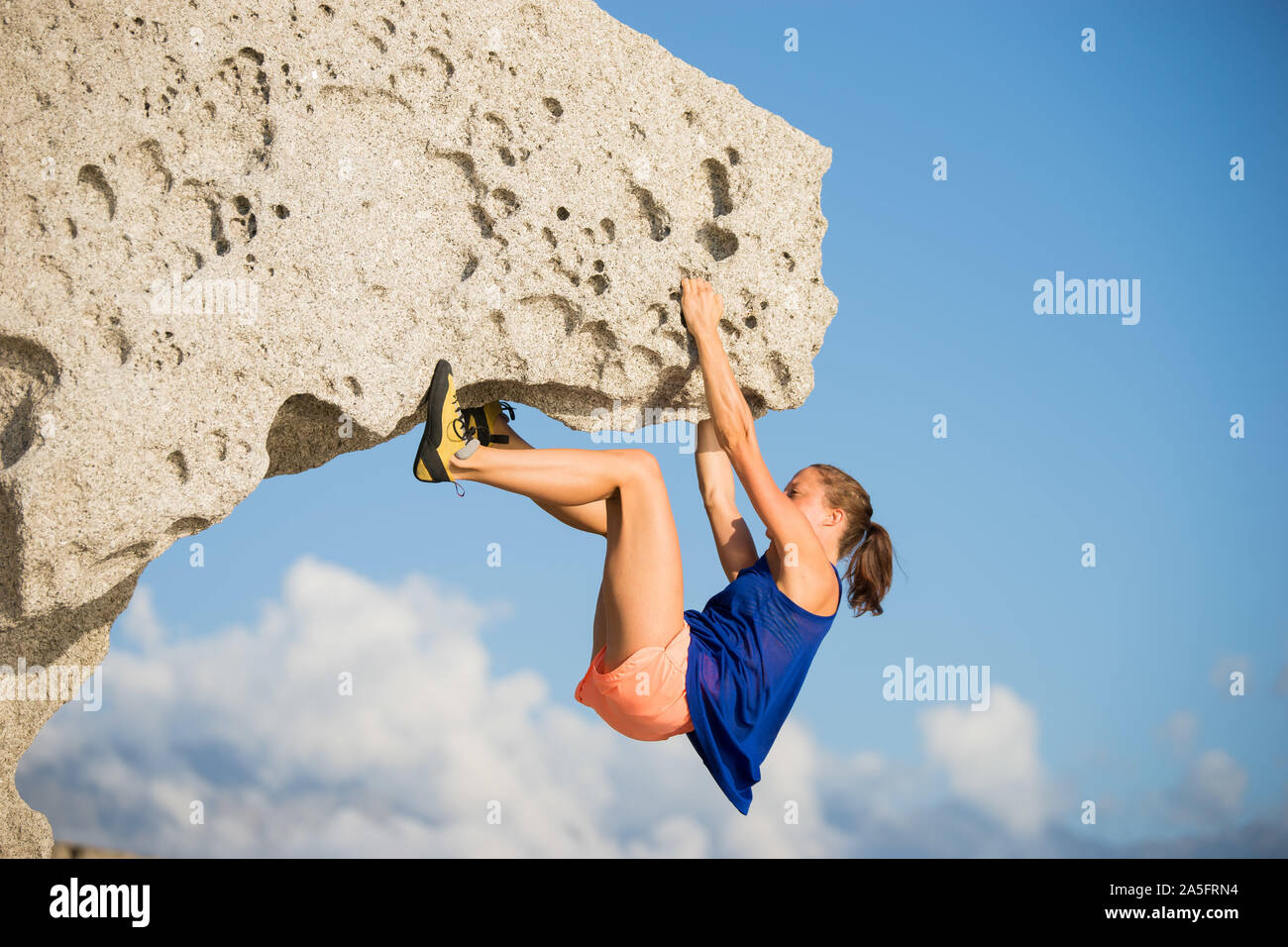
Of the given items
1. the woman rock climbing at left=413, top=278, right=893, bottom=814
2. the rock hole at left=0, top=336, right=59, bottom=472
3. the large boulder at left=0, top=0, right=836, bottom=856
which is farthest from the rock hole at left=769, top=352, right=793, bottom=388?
the rock hole at left=0, top=336, right=59, bottom=472

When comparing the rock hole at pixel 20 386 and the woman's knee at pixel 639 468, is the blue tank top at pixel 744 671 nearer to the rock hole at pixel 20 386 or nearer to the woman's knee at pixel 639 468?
the woman's knee at pixel 639 468

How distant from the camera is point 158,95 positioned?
11.6 ft

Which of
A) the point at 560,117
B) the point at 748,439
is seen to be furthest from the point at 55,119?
the point at 748,439

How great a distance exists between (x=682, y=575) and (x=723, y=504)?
2.14 ft

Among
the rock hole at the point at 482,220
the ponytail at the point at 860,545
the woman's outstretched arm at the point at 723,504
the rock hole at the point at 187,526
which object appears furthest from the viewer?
the woman's outstretched arm at the point at 723,504

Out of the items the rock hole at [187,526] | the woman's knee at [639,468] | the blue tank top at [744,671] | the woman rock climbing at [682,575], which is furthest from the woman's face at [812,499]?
the rock hole at [187,526]

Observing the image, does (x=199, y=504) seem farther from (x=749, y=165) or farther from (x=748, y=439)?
(x=749, y=165)

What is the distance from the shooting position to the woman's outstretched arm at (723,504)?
424 centimetres

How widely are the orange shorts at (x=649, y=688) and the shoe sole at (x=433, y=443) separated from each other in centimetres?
84

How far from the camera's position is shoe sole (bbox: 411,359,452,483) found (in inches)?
139

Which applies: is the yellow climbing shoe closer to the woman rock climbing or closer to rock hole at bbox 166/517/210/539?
the woman rock climbing

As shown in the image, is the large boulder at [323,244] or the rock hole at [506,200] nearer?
the large boulder at [323,244]

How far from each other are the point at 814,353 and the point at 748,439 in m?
0.66

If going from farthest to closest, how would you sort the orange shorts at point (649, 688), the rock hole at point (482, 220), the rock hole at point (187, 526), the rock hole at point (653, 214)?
1. the rock hole at point (653, 214)
2. the rock hole at point (482, 220)
3. the orange shorts at point (649, 688)
4. the rock hole at point (187, 526)
